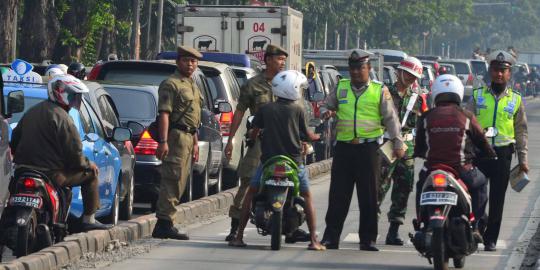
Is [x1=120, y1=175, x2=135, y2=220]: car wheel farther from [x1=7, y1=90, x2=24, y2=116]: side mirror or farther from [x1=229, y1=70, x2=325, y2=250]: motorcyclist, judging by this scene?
[x1=7, y1=90, x2=24, y2=116]: side mirror

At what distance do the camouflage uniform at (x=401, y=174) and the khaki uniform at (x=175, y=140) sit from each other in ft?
5.62

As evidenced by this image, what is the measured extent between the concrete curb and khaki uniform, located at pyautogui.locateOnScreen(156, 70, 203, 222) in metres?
0.44

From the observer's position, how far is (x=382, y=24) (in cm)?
8512

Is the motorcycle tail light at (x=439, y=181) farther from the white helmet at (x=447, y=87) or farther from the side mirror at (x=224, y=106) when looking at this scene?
the side mirror at (x=224, y=106)

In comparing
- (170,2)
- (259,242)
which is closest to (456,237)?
(259,242)

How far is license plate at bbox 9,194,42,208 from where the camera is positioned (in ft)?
37.7

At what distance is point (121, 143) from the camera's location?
50.9ft

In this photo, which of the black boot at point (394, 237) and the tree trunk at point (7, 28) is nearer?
the black boot at point (394, 237)

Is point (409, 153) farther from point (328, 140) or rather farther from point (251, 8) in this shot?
point (251, 8)

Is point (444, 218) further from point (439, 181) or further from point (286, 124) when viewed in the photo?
point (286, 124)

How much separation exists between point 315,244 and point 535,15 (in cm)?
15826

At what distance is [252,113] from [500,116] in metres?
2.19

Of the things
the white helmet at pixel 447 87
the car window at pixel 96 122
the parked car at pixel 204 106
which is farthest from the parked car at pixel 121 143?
the white helmet at pixel 447 87

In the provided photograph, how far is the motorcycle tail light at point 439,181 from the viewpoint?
37.6 ft
